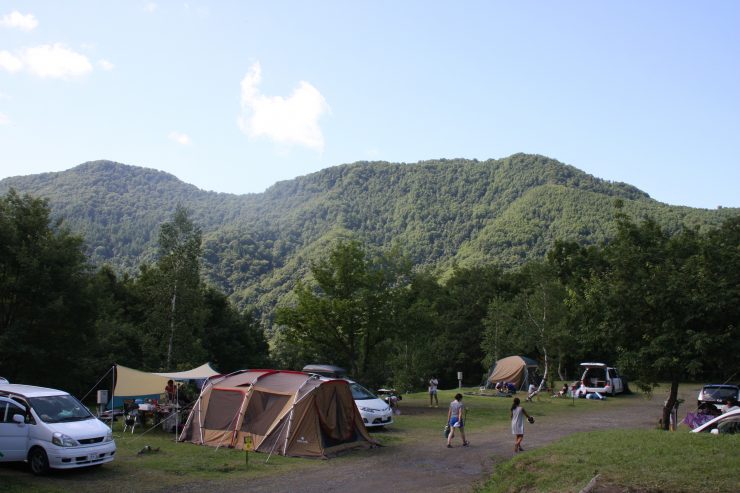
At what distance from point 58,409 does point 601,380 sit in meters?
30.7

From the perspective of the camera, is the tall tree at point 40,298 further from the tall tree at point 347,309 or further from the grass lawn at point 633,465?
the grass lawn at point 633,465

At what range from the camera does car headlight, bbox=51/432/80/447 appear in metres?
11.7

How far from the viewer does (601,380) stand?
3556 cm

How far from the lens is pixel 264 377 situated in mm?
16219

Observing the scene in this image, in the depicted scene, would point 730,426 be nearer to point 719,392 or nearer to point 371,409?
point 371,409

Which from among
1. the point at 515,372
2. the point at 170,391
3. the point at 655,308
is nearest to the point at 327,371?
the point at 170,391

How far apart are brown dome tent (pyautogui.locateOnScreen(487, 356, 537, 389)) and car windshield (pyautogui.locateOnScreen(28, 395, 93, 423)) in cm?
2911

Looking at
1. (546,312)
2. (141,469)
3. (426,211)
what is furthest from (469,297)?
(426,211)

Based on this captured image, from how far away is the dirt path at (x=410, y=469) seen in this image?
37.8 ft

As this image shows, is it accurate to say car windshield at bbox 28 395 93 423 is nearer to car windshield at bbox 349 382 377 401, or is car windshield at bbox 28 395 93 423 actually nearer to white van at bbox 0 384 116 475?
white van at bbox 0 384 116 475

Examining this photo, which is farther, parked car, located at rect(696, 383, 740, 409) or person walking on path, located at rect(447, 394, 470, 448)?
parked car, located at rect(696, 383, 740, 409)

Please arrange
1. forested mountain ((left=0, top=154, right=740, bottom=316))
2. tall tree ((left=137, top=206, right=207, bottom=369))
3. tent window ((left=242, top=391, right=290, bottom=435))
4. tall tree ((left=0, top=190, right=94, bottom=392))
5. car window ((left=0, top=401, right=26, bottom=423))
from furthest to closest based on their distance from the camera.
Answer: forested mountain ((left=0, top=154, right=740, bottom=316))
tall tree ((left=137, top=206, right=207, bottom=369))
tall tree ((left=0, top=190, right=94, bottom=392))
tent window ((left=242, top=391, right=290, bottom=435))
car window ((left=0, top=401, right=26, bottom=423))

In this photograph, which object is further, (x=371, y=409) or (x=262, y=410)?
(x=371, y=409)

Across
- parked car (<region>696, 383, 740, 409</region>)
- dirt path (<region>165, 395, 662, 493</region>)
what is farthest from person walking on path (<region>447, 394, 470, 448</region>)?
parked car (<region>696, 383, 740, 409</region>)
